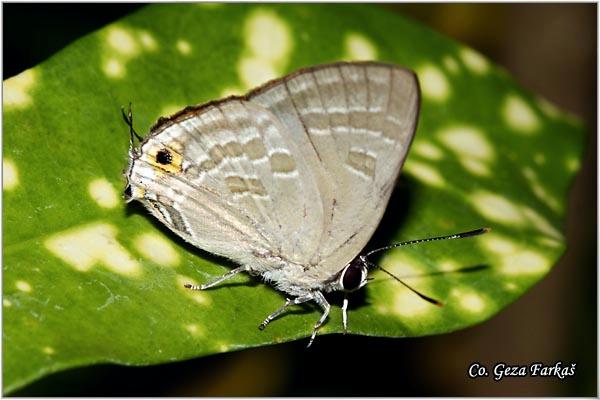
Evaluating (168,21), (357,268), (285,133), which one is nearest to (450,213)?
(357,268)

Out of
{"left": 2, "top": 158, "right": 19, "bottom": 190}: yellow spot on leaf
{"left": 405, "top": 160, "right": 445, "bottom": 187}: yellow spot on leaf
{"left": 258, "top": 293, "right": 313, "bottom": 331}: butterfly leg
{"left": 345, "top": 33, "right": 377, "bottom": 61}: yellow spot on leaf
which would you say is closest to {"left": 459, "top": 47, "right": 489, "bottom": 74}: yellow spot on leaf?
{"left": 345, "top": 33, "right": 377, "bottom": 61}: yellow spot on leaf

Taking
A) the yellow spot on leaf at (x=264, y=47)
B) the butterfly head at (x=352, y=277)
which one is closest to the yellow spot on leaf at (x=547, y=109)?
the yellow spot on leaf at (x=264, y=47)

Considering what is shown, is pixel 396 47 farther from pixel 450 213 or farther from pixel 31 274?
pixel 31 274

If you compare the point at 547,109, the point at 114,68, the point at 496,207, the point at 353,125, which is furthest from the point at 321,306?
the point at 547,109

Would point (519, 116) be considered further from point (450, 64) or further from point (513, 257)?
point (513, 257)

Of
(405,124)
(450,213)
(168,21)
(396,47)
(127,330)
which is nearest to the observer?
(127,330)

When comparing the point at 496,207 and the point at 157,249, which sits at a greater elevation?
the point at 496,207

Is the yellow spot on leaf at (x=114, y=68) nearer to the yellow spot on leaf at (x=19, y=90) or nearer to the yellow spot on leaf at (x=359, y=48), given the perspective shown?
the yellow spot on leaf at (x=19, y=90)
